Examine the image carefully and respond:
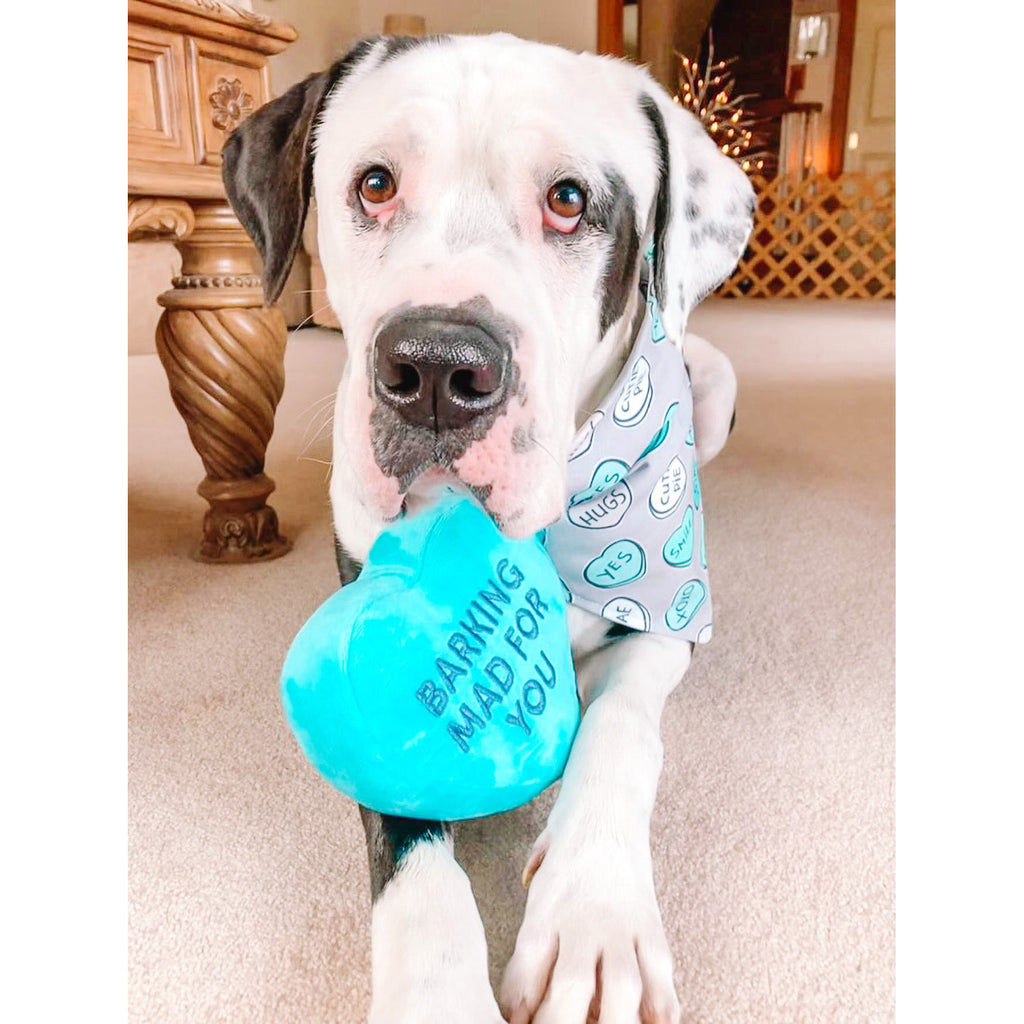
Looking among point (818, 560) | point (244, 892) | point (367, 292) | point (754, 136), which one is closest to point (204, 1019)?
point (244, 892)

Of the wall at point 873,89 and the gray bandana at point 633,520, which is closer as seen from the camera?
the gray bandana at point 633,520

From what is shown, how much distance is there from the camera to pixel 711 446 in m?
1.81

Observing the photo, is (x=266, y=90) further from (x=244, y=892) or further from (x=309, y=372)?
(x=309, y=372)

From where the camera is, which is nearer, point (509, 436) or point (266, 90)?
point (509, 436)

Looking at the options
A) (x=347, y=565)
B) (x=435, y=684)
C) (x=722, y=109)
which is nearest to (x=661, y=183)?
(x=347, y=565)

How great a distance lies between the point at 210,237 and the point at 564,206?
802mm

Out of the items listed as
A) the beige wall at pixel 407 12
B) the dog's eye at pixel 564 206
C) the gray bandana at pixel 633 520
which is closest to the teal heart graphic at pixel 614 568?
the gray bandana at pixel 633 520

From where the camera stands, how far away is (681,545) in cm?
114

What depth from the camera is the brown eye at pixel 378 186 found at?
3.11 ft

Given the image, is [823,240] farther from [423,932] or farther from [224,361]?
[423,932]

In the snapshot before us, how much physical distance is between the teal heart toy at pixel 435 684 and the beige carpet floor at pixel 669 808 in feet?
0.41

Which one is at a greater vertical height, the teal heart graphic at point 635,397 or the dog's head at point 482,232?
the dog's head at point 482,232

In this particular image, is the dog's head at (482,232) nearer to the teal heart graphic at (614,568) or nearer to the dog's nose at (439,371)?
the dog's nose at (439,371)

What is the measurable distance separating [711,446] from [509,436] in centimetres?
108
